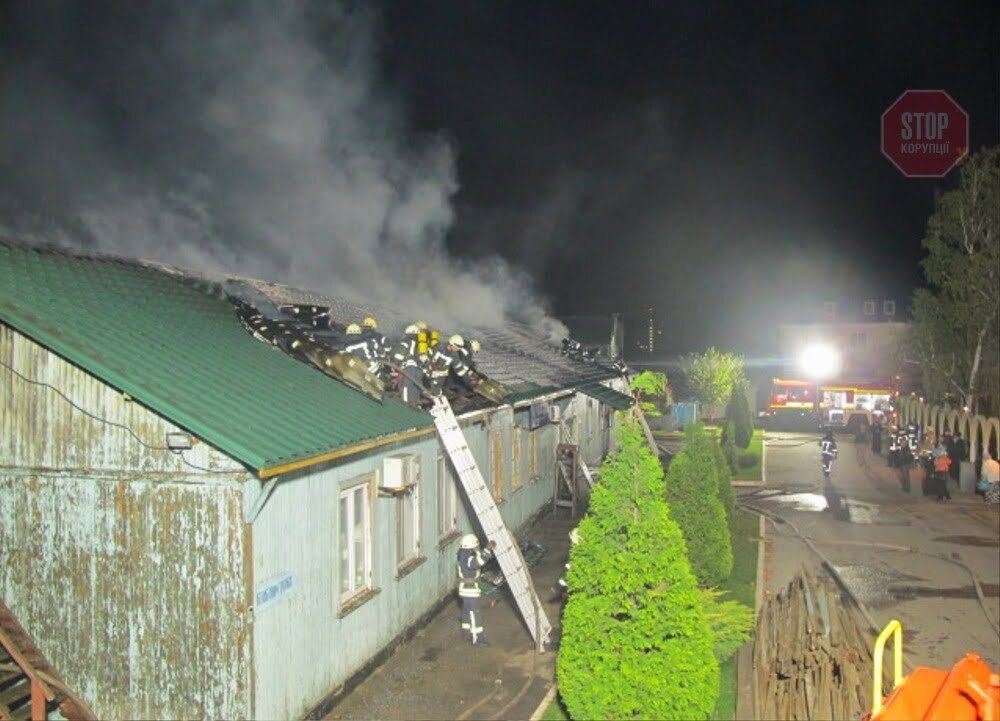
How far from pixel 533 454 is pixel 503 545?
27.9ft

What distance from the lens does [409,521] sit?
11469 mm

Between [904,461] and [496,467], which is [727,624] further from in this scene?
[904,461]

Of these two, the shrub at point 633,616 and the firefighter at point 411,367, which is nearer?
the shrub at point 633,616

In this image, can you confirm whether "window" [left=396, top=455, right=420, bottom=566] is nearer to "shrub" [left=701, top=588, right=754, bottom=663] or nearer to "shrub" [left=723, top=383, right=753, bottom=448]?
"shrub" [left=701, top=588, right=754, bottom=663]

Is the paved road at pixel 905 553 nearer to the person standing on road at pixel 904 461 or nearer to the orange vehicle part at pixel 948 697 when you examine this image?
the person standing on road at pixel 904 461

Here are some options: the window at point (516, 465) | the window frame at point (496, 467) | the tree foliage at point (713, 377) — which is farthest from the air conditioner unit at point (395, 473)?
the tree foliage at point (713, 377)

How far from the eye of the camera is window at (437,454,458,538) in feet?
41.7

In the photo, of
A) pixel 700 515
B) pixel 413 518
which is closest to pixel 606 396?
pixel 700 515

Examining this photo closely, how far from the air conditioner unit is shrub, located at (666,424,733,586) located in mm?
5047

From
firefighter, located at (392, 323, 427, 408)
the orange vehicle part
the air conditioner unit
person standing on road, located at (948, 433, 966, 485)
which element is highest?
firefighter, located at (392, 323, 427, 408)

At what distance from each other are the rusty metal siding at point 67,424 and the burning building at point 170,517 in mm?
18

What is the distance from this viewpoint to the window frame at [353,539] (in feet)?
30.7

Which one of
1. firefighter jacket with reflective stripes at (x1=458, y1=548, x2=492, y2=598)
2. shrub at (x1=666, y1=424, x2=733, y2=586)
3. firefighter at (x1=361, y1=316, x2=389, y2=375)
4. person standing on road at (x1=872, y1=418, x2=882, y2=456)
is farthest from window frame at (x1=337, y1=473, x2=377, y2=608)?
person standing on road at (x1=872, y1=418, x2=882, y2=456)

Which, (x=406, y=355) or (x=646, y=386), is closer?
(x=406, y=355)
